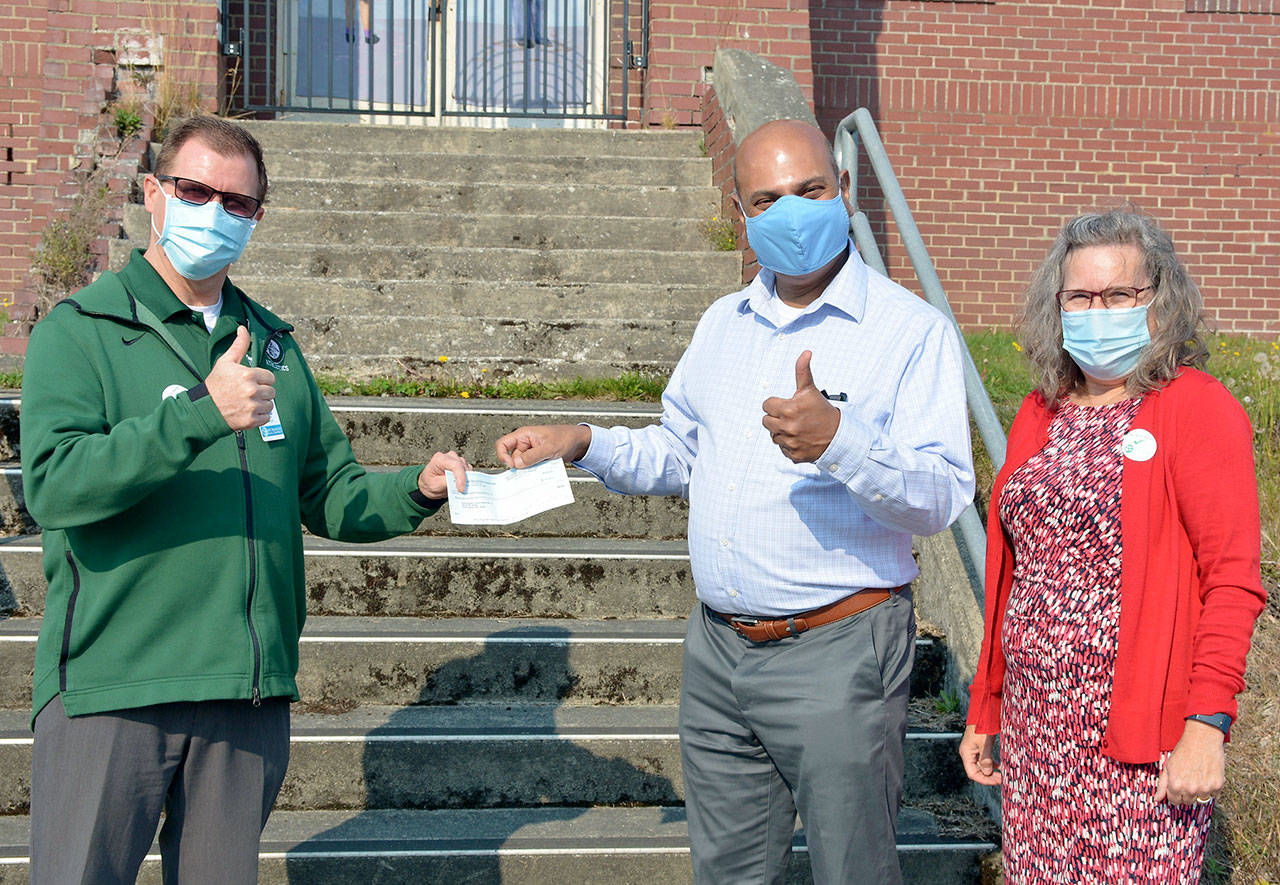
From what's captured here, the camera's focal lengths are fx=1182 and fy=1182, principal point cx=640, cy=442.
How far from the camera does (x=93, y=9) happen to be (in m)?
6.64

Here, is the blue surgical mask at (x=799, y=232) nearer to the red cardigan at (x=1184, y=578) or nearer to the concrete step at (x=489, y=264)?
the red cardigan at (x=1184, y=578)

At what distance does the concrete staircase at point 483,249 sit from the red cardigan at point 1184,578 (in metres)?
3.30

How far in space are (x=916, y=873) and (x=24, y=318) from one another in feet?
15.6

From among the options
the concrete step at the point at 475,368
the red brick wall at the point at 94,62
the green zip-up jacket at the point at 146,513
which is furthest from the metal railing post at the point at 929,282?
the red brick wall at the point at 94,62

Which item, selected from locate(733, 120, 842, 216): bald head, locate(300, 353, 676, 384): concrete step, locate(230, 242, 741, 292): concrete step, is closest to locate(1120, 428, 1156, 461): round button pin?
locate(733, 120, 842, 216): bald head

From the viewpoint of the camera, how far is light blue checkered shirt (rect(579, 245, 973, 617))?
2154mm

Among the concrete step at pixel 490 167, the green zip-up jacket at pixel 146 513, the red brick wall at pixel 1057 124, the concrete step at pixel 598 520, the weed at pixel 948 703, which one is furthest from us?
the red brick wall at pixel 1057 124

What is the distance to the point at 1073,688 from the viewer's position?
7.01 feet

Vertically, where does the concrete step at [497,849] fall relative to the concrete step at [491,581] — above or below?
below

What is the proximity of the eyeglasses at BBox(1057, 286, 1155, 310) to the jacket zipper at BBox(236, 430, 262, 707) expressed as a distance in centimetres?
158

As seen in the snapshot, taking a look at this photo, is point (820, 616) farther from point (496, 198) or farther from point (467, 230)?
point (496, 198)

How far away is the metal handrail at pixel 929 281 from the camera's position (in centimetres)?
335

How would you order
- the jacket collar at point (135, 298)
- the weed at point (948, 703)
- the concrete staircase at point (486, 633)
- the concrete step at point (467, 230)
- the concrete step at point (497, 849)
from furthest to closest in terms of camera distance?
the concrete step at point (467, 230)
the weed at point (948, 703)
the concrete staircase at point (486, 633)
the concrete step at point (497, 849)
the jacket collar at point (135, 298)

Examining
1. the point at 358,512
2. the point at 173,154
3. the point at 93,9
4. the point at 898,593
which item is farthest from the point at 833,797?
the point at 93,9
